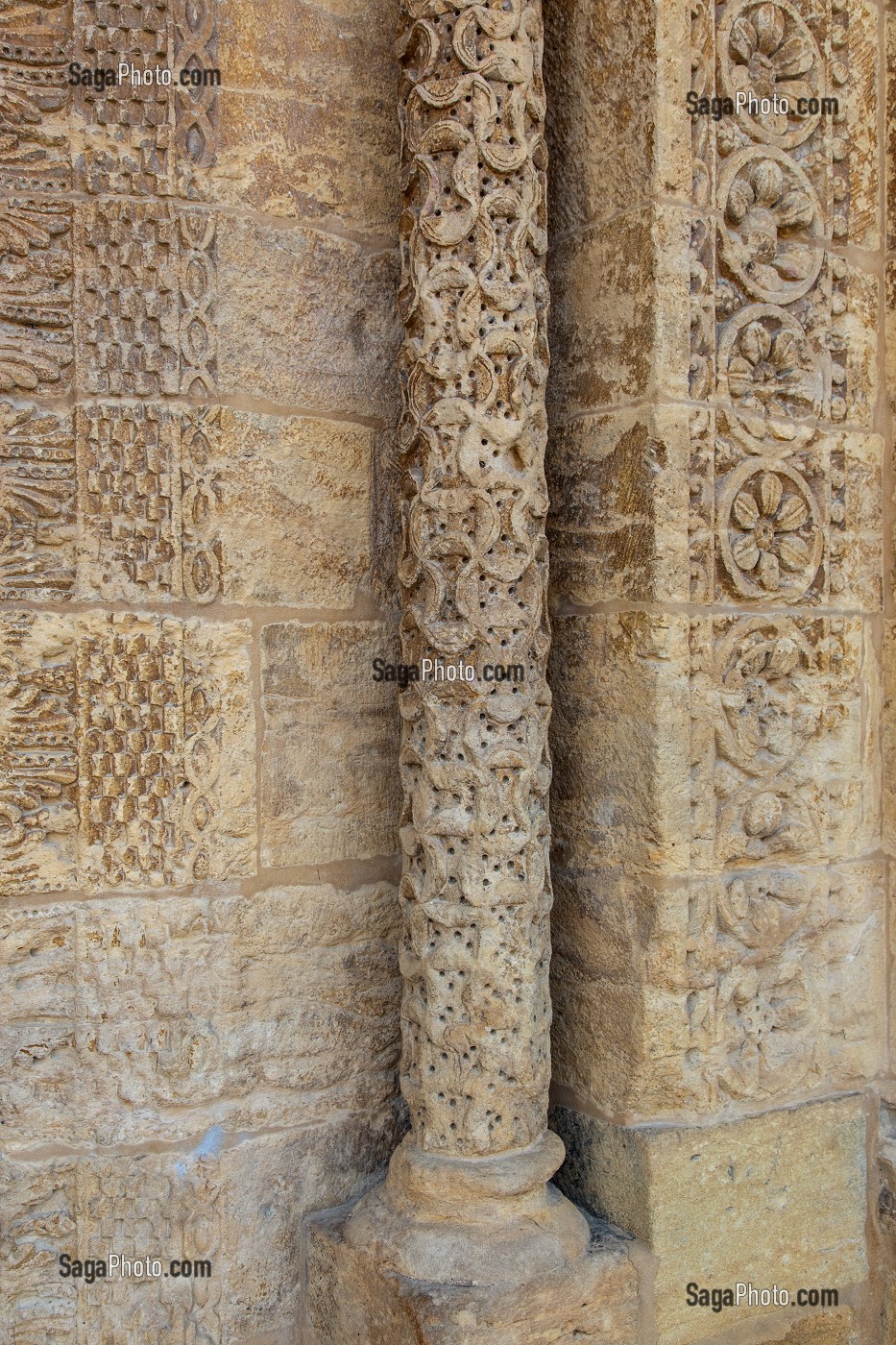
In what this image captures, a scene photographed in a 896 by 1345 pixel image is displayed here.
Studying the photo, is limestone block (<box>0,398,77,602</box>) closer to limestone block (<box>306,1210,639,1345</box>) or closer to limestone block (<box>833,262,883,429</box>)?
limestone block (<box>306,1210,639,1345</box>)

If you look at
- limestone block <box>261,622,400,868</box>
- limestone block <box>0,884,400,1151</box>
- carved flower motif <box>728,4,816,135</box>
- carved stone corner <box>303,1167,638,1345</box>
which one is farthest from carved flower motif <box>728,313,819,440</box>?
carved stone corner <box>303,1167,638,1345</box>

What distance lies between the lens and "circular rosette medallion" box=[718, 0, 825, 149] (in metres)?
2.30

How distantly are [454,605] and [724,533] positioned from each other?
566 millimetres

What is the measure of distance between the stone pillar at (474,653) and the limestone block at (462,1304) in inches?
0.8

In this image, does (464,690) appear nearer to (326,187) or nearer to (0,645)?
(0,645)

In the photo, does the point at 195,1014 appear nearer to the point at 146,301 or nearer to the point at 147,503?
the point at 147,503

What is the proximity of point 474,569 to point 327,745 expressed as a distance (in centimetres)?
52

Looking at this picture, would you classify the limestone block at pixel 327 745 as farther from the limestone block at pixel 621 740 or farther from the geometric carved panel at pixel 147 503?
the limestone block at pixel 621 740

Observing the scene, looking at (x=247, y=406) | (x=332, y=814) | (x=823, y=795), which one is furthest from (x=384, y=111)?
(x=823, y=795)

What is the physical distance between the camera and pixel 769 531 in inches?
92.5

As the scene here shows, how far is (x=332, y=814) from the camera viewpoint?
2.40m

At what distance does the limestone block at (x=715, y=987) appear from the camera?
2238 millimetres

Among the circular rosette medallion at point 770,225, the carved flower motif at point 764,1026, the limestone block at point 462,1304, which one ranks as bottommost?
the limestone block at point 462,1304

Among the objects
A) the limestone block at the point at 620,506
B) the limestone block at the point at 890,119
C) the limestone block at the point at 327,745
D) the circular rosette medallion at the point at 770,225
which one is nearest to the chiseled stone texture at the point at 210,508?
the limestone block at the point at 327,745
